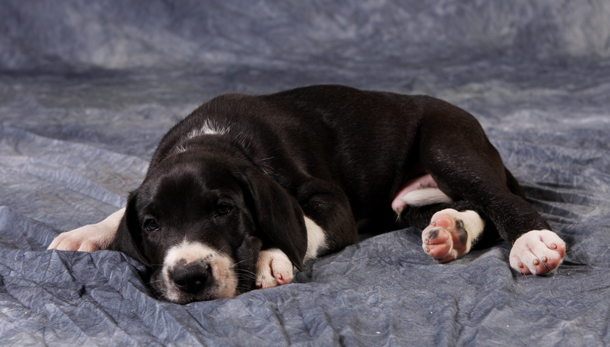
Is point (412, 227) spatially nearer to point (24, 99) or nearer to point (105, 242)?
point (105, 242)

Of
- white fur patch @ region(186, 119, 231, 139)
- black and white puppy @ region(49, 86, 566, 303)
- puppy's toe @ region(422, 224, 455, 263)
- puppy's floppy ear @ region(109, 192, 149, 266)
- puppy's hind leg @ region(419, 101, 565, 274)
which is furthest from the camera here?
white fur patch @ region(186, 119, 231, 139)

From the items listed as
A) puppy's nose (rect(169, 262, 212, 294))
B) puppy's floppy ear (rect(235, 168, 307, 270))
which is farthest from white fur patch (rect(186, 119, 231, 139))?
puppy's nose (rect(169, 262, 212, 294))

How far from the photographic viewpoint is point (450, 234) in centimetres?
428

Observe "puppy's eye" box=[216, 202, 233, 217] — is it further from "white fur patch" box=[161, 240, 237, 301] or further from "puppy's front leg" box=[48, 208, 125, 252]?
"puppy's front leg" box=[48, 208, 125, 252]

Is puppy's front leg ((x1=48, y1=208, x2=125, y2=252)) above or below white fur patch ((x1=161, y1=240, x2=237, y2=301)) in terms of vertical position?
below

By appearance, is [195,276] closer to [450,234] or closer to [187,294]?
[187,294]

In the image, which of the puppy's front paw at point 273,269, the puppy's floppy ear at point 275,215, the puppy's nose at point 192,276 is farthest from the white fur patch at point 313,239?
the puppy's nose at point 192,276

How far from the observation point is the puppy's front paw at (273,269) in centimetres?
375

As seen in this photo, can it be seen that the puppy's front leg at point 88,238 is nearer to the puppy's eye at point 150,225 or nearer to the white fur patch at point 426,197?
the puppy's eye at point 150,225

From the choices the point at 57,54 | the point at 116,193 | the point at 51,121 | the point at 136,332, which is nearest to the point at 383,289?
the point at 136,332

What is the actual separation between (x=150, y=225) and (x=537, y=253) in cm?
214

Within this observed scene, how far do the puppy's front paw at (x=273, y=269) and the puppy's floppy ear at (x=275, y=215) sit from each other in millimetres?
45

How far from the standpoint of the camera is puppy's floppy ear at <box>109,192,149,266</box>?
389cm

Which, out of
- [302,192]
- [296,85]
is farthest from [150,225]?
[296,85]
